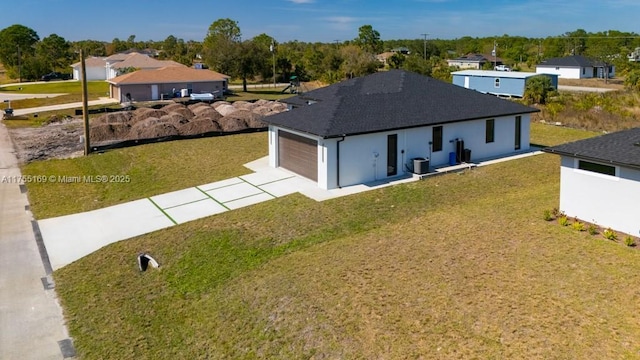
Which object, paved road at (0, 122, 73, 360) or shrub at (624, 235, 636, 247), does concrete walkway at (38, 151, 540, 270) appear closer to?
paved road at (0, 122, 73, 360)

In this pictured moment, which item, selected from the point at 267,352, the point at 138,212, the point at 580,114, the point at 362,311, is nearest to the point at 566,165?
the point at 362,311

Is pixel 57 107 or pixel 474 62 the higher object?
pixel 474 62

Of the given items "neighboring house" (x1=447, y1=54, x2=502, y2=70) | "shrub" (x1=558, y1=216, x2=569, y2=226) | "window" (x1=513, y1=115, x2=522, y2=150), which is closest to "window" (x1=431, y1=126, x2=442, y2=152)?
"window" (x1=513, y1=115, x2=522, y2=150)

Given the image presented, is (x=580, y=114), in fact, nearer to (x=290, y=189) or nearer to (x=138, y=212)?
(x=290, y=189)

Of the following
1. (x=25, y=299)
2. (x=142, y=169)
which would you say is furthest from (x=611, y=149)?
(x=142, y=169)

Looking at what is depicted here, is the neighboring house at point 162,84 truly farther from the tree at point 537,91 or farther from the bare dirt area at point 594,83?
the bare dirt area at point 594,83

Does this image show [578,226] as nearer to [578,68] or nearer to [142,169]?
[142,169]
